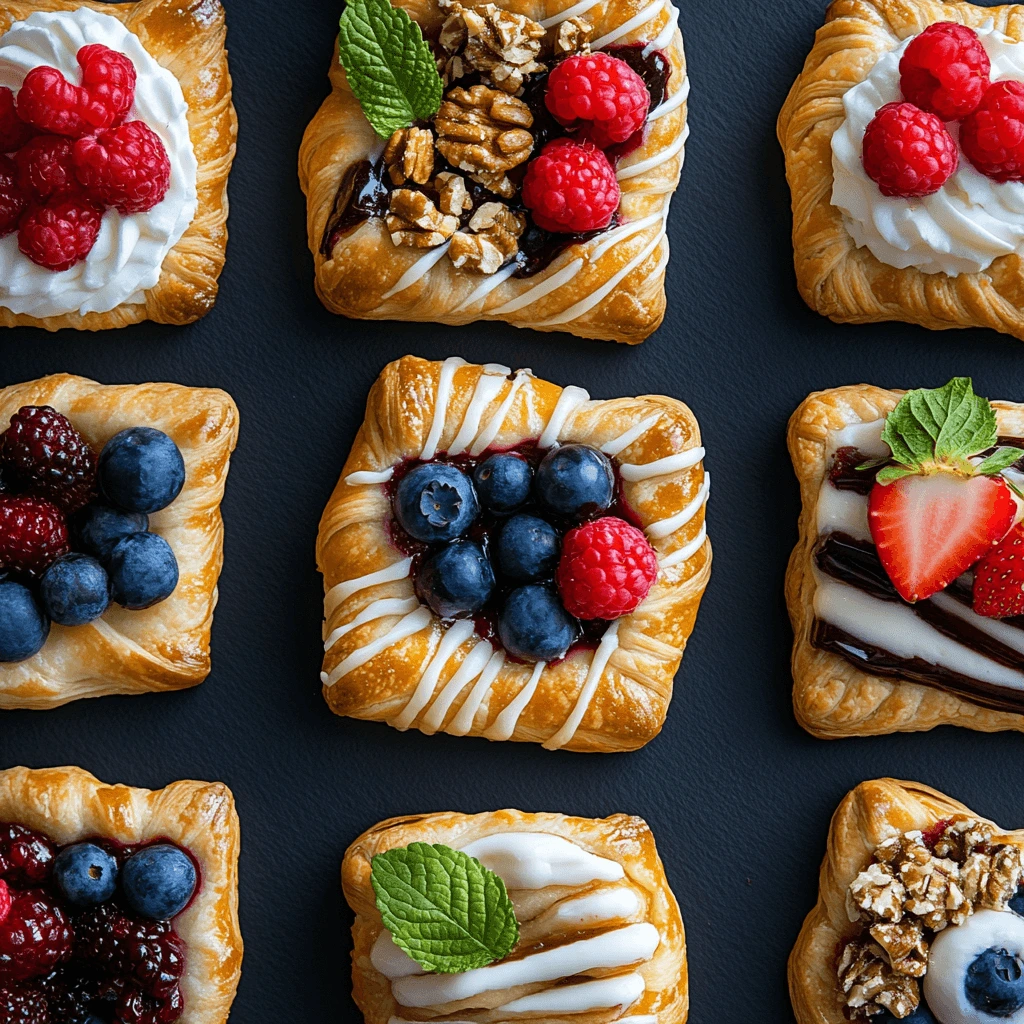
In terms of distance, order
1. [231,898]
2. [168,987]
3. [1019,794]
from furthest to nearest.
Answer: [1019,794], [231,898], [168,987]

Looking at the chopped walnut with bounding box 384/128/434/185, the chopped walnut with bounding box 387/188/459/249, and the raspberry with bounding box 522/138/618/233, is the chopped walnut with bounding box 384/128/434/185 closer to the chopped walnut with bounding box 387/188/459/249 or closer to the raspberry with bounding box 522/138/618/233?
the chopped walnut with bounding box 387/188/459/249

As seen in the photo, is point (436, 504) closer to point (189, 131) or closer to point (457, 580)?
point (457, 580)

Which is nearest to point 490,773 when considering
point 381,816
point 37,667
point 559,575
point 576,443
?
point 381,816

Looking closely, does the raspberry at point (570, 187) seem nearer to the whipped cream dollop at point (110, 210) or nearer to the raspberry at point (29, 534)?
the whipped cream dollop at point (110, 210)

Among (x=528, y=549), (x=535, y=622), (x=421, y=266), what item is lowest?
(x=535, y=622)

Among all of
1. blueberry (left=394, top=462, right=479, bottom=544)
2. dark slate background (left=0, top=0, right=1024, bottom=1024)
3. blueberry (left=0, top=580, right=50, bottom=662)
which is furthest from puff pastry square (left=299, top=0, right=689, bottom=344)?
blueberry (left=0, top=580, right=50, bottom=662)

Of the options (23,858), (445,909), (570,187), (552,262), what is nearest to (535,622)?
(445,909)

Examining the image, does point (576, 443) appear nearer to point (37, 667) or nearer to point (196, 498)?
point (196, 498)
